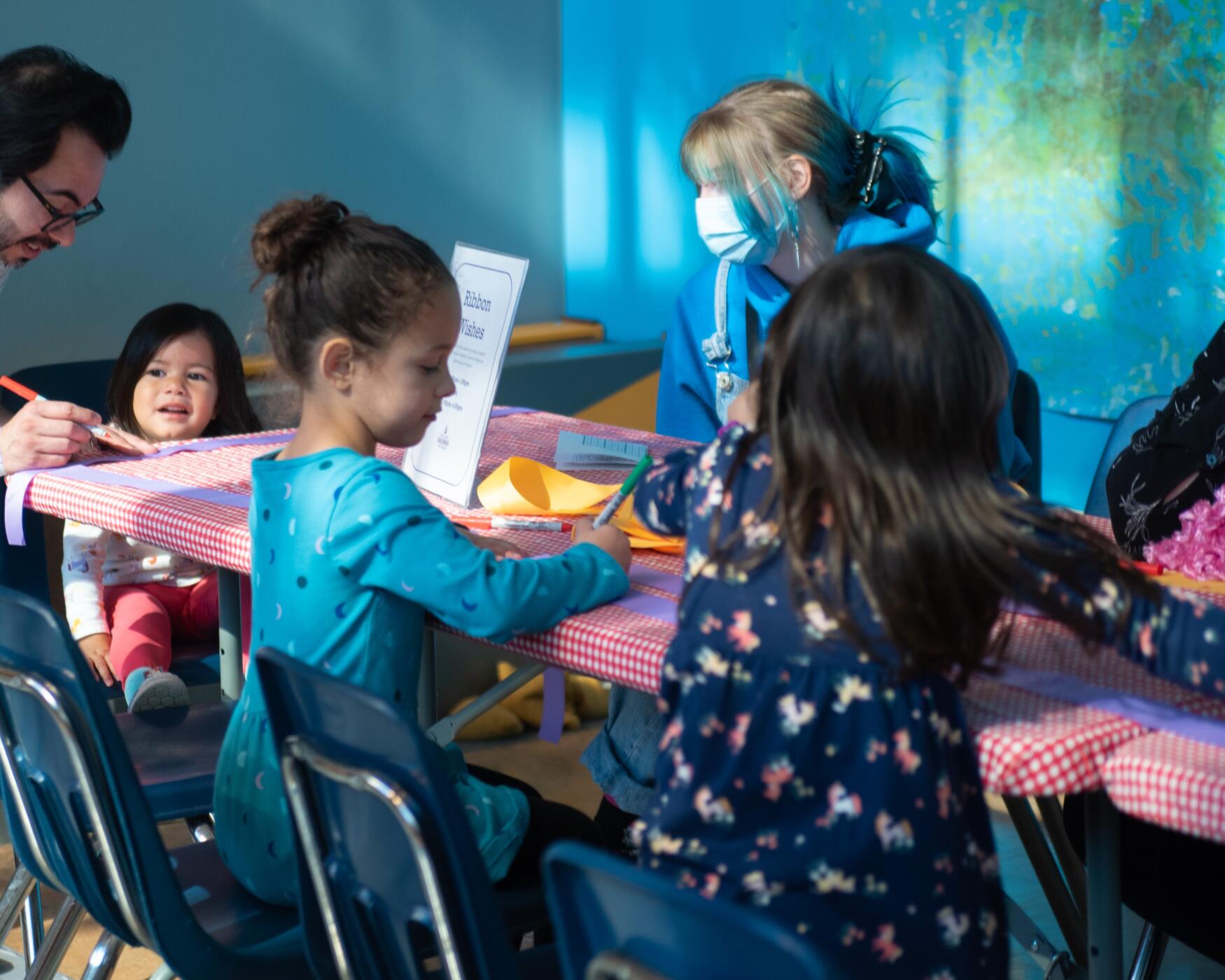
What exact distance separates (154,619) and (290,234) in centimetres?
107

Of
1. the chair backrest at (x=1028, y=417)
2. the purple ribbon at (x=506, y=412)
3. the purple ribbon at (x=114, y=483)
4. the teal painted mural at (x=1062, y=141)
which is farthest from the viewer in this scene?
the teal painted mural at (x=1062, y=141)

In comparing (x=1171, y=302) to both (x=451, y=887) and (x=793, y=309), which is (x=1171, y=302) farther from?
(x=451, y=887)

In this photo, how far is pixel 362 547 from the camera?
1396 mm

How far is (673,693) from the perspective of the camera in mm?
1215

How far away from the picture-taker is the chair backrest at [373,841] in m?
1.06

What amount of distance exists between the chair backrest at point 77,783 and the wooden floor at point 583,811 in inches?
33.3

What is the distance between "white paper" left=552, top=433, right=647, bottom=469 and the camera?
2.11 metres

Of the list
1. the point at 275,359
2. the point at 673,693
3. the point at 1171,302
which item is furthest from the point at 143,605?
the point at 1171,302

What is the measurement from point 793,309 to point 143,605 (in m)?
1.60

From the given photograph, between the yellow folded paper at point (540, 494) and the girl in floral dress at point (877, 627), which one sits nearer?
the girl in floral dress at point (877, 627)

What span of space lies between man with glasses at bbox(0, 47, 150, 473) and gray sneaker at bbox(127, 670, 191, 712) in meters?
0.34

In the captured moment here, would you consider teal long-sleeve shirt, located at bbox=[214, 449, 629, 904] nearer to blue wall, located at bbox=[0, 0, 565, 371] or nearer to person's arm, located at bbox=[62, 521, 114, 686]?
person's arm, located at bbox=[62, 521, 114, 686]

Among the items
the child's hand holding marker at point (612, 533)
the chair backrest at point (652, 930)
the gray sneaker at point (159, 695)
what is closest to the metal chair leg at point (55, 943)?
the gray sneaker at point (159, 695)

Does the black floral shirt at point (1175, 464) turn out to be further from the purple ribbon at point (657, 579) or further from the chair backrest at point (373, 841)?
the chair backrest at point (373, 841)
